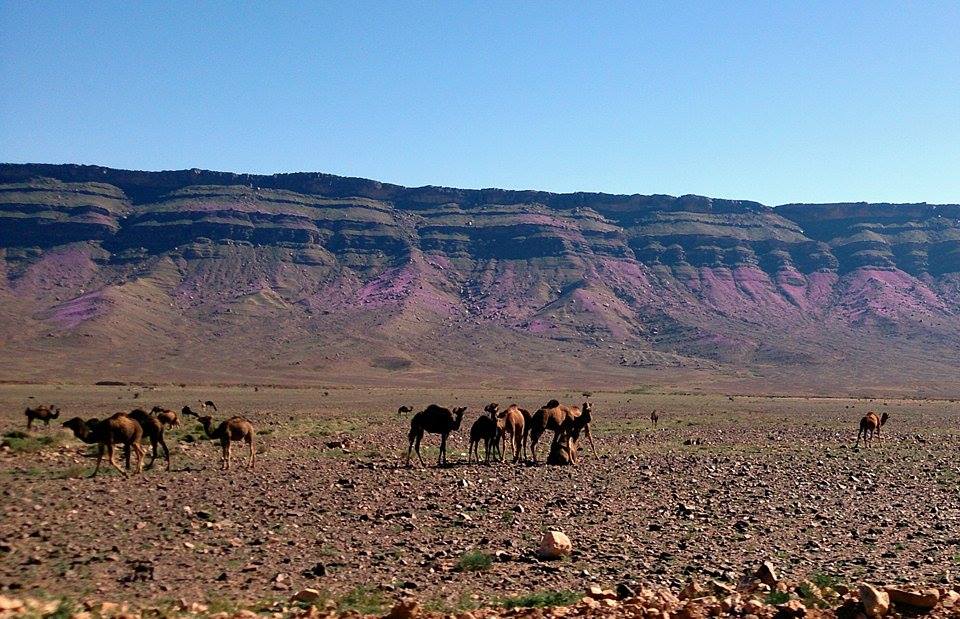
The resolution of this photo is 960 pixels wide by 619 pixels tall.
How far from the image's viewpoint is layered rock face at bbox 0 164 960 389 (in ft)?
419

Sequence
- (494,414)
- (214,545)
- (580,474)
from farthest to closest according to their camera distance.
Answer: (494,414) → (580,474) → (214,545)

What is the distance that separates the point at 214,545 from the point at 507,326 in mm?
139526

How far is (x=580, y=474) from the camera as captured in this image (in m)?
22.3

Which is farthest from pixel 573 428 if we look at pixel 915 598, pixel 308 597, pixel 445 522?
pixel 915 598

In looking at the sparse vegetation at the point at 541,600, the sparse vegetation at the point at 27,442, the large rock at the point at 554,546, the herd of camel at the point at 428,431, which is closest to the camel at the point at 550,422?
the herd of camel at the point at 428,431

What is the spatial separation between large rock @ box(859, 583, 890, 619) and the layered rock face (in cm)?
10306

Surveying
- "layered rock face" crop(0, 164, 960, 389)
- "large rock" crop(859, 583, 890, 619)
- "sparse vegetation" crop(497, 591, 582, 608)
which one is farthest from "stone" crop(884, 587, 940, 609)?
"layered rock face" crop(0, 164, 960, 389)

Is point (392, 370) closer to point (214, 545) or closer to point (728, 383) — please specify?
point (728, 383)

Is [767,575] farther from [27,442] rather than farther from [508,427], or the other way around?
[27,442]

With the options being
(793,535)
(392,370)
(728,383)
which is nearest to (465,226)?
(392,370)

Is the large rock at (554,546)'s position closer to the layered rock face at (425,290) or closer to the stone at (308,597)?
the stone at (308,597)

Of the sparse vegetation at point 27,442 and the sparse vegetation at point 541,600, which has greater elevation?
the sparse vegetation at point 541,600

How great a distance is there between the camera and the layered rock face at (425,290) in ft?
419

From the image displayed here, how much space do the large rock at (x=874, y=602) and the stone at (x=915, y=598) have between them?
1.10ft
